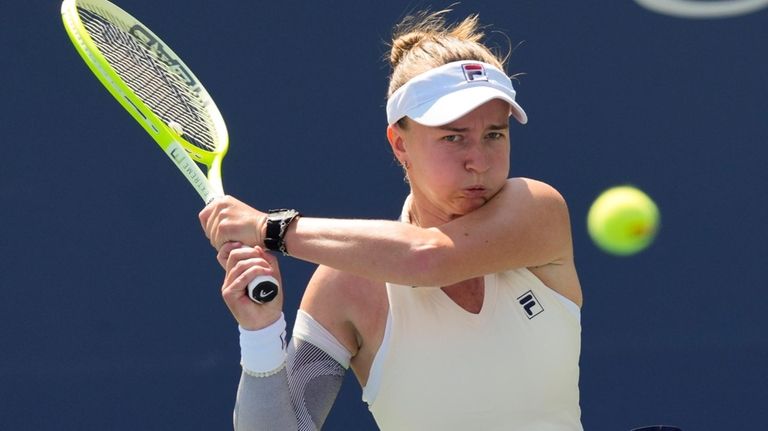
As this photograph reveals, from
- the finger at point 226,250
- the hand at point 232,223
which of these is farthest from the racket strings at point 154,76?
the finger at point 226,250

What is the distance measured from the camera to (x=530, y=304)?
2.46 m

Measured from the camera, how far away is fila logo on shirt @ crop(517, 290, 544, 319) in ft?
8.02

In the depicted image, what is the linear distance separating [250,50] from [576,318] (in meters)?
2.20

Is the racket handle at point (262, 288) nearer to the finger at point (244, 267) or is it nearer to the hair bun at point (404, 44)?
the finger at point (244, 267)

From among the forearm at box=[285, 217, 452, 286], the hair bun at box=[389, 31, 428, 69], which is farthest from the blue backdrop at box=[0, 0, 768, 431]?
the forearm at box=[285, 217, 452, 286]

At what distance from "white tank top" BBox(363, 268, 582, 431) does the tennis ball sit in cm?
139

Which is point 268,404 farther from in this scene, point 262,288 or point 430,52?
point 430,52

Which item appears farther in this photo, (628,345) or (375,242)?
(628,345)

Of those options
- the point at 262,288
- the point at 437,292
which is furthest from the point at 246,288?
the point at 437,292

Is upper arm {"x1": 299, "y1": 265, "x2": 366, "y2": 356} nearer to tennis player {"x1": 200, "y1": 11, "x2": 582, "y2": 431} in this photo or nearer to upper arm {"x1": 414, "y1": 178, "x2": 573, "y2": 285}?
tennis player {"x1": 200, "y1": 11, "x2": 582, "y2": 431}

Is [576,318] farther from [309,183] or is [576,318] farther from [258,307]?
[309,183]

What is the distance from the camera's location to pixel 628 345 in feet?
14.4

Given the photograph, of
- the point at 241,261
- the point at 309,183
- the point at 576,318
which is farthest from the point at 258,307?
the point at 309,183

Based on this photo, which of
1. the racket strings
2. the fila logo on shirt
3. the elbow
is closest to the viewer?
the elbow
